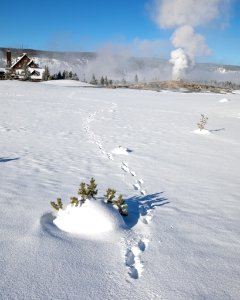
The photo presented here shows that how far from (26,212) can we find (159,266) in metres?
2.64

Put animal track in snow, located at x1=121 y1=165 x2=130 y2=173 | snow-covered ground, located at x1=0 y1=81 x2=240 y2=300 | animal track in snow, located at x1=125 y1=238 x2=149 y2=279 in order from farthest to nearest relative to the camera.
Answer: animal track in snow, located at x1=121 y1=165 x2=130 y2=173 < animal track in snow, located at x1=125 y1=238 x2=149 y2=279 < snow-covered ground, located at x1=0 y1=81 x2=240 y2=300

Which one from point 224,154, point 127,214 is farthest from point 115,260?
point 224,154

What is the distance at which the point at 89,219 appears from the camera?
5320mm

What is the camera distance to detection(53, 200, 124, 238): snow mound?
5.20 m

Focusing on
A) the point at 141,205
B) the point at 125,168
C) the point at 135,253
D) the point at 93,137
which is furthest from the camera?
the point at 93,137

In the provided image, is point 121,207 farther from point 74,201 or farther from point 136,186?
point 136,186

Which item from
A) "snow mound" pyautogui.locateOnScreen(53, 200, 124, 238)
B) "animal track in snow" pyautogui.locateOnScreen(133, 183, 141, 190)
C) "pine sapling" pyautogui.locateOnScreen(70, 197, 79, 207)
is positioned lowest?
"animal track in snow" pyautogui.locateOnScreen(133, 183, 141, 190)

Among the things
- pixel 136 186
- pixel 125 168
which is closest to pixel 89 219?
pixel 136 186

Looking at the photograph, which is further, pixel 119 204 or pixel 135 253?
pixel 119 204

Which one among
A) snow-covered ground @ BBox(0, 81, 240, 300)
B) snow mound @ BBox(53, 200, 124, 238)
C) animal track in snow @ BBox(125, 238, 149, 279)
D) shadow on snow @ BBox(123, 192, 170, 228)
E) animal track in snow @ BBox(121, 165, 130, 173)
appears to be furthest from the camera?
animal track in snow @ BBox(121, 165, 130, 173)

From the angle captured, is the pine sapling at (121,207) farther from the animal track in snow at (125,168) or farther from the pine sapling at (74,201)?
the animal track in snow at (125,168)

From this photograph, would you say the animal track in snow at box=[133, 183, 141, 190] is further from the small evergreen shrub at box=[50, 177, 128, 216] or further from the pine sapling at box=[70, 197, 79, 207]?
the pine sapling at box=[70, 197, 79, 207]

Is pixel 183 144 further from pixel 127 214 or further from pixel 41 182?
pixel 127 214

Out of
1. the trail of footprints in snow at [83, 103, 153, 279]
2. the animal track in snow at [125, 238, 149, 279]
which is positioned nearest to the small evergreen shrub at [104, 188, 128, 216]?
the trail of footprints in snow at [83, 103, 153, 279]
